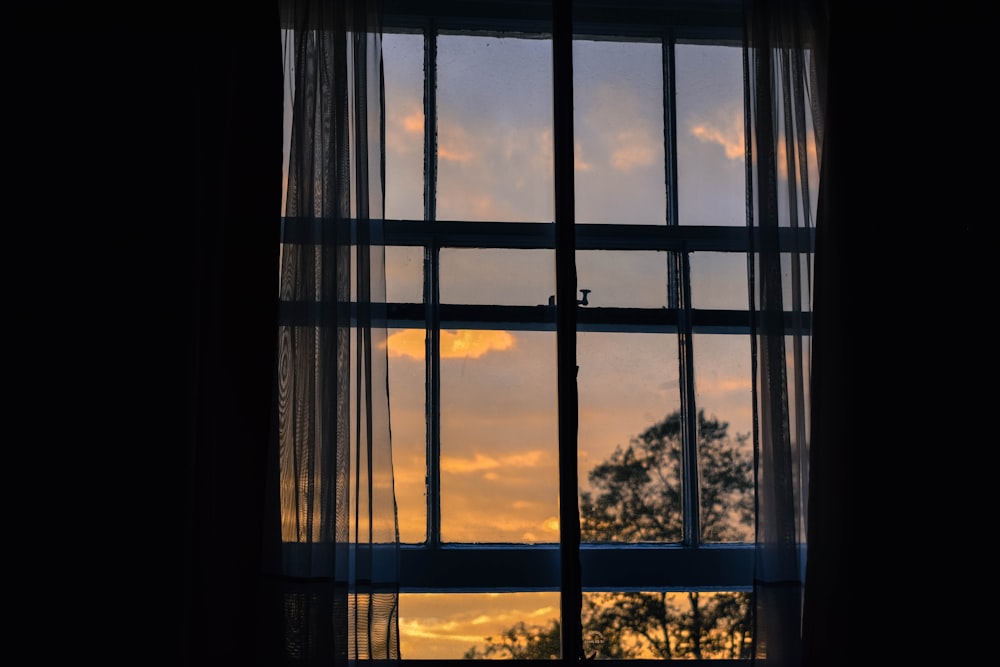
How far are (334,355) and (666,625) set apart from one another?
130 cm

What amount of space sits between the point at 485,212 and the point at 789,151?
961mm

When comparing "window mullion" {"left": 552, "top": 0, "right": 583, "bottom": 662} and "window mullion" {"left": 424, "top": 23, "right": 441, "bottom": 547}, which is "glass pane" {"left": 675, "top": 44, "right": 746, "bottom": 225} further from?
"window mullion" {"left": 424, "top": 23, "right": 441, "bottom": 547}

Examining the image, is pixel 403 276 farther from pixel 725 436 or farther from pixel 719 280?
pixel 725 436

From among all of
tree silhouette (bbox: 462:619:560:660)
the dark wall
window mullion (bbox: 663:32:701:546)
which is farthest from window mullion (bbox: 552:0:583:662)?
the dark wall

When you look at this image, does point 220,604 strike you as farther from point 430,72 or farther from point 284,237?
point 430,72

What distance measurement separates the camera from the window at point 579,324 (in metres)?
2.89

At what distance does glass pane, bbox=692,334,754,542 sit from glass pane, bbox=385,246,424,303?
899 millimetres

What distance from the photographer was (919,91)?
117 inches

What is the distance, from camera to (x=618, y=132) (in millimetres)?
3121

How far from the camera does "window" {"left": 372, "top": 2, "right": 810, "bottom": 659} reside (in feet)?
9.48

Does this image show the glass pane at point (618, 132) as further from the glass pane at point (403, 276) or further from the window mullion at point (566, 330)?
the glass pane at point (403, 276)

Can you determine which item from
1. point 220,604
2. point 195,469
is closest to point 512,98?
point 195,469

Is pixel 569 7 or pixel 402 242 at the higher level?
pixel 569 7

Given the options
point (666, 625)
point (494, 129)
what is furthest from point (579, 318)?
point (666, 625)
